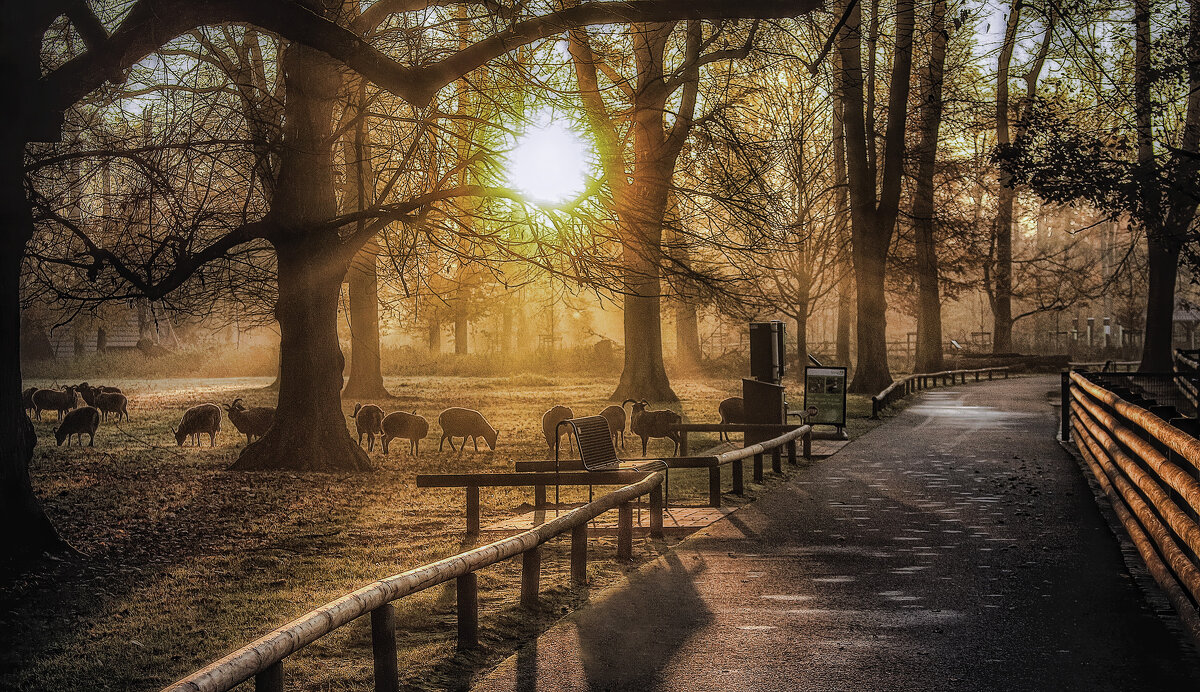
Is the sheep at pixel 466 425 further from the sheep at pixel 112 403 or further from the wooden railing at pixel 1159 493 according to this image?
the sheep at pixel 112 403

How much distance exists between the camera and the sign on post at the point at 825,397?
2150cm

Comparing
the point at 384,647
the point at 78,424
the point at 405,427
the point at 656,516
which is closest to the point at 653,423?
the point at 405,427

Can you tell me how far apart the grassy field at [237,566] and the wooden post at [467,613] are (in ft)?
0.42

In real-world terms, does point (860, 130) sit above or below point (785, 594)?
above

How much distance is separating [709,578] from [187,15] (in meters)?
7.01

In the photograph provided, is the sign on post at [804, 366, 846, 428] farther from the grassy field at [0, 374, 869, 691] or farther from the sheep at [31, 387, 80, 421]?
the sheep at [31, 387, 80, 421]

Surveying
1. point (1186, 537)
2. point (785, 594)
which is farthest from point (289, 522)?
point (1186, 537)

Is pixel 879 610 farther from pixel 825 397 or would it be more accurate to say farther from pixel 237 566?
pixel 825 397

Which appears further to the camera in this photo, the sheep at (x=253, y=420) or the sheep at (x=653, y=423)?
the sheep at (x=253, y=420)

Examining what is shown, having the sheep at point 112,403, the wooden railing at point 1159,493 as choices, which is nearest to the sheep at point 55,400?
the sheep at point 112,403

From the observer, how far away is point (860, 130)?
35000 mm

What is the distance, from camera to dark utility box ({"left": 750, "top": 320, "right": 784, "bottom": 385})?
62.3 ft

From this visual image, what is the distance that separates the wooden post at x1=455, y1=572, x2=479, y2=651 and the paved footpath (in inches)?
14.2

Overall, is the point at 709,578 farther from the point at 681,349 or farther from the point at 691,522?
the point at 681,349
